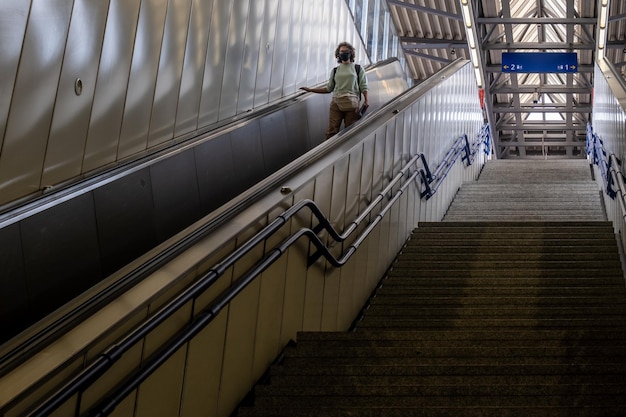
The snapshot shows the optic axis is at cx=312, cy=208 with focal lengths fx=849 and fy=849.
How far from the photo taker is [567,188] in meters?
10.3

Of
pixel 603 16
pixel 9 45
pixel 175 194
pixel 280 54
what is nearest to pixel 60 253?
pixel 9 45

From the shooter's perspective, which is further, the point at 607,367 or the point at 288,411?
the point at 607,367

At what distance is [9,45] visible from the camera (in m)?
4.71

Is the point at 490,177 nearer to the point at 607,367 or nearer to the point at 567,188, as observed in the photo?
the point at 567,188

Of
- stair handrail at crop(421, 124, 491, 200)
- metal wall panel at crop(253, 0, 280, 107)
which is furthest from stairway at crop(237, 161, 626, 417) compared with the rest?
metal wall panel at crop(253, 0, 280, 107)

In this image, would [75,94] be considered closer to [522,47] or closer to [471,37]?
[471,37]

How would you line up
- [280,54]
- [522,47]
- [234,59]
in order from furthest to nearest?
[522,47] < [280,54] < [234,59]

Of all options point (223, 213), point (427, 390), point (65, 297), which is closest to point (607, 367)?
point (427, 390)

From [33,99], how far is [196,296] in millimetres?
2318

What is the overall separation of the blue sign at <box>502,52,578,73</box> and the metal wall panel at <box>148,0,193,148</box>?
56.9 feet

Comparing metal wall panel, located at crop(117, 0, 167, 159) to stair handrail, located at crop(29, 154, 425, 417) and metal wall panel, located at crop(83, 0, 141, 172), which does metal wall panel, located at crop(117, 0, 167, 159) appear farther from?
stair handrail, located at crop(29, 154, 425, 417)

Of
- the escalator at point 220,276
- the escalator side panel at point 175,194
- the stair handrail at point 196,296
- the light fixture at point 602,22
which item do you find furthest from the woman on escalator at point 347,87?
the light fixture at point 602,22

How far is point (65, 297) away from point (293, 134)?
195 inches

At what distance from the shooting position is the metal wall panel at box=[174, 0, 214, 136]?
6992 millimetres
